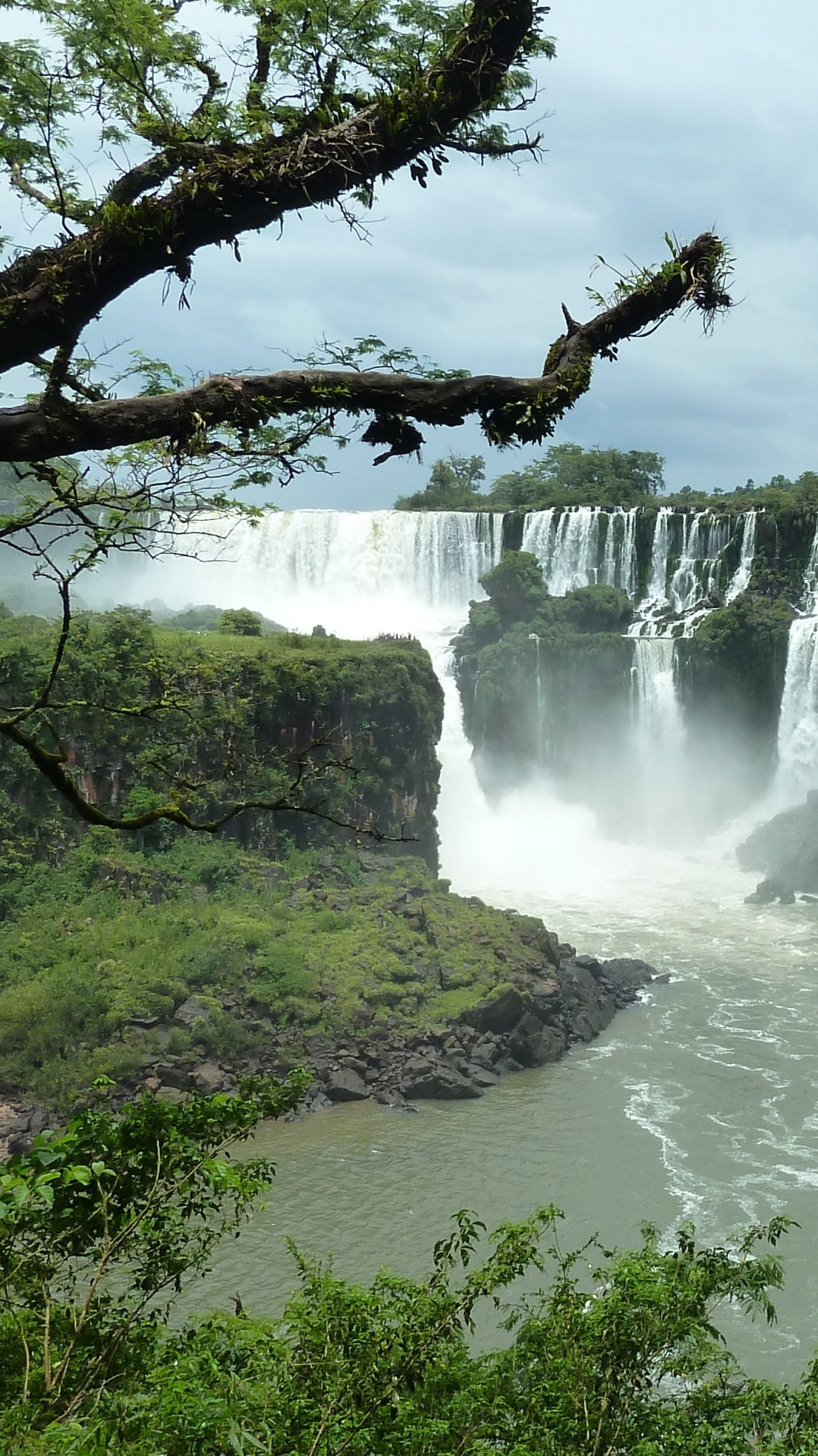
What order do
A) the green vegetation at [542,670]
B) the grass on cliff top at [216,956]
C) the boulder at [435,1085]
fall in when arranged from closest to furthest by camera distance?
the grass on cliff top at [216,956] < the boulder at [435,1085] < the green vegetation at [542,670]

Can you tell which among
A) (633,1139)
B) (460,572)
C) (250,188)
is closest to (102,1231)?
(250,188)

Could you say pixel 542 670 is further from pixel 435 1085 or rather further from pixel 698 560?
pixel 435 1085

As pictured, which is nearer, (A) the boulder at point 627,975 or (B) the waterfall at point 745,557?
(A) the boulder at point 627,975

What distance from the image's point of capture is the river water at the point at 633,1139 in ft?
36.1

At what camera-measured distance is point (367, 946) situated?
18.0 m

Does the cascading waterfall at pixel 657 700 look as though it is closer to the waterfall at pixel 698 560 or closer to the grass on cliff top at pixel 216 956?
the waterfall at pixel 698 560

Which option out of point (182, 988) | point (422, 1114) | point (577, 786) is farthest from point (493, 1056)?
point (577, 786)

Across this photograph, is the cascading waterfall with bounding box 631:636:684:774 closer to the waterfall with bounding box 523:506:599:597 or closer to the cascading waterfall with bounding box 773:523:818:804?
the cascading waterfall with bounding box 773:523:818:804

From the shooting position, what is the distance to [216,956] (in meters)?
16.4

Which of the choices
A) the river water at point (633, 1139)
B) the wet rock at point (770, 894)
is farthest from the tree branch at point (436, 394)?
the wet rock at point (770, 894)

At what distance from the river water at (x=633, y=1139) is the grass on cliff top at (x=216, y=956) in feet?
6.18

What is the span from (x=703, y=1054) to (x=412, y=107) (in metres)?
15.1

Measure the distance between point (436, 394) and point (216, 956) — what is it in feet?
45.2

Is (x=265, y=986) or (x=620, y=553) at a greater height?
(x=620, y=553)
